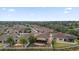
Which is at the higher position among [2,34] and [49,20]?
[49,20]

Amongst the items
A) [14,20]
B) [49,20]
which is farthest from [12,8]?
[49,20]

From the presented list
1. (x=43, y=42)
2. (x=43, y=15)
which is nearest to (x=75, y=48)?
(x=43, y=42)

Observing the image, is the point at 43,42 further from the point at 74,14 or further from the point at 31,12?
the point at 74,14

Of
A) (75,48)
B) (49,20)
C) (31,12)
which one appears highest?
(31,12)

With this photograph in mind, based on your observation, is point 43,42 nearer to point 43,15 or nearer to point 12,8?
point 43,15
